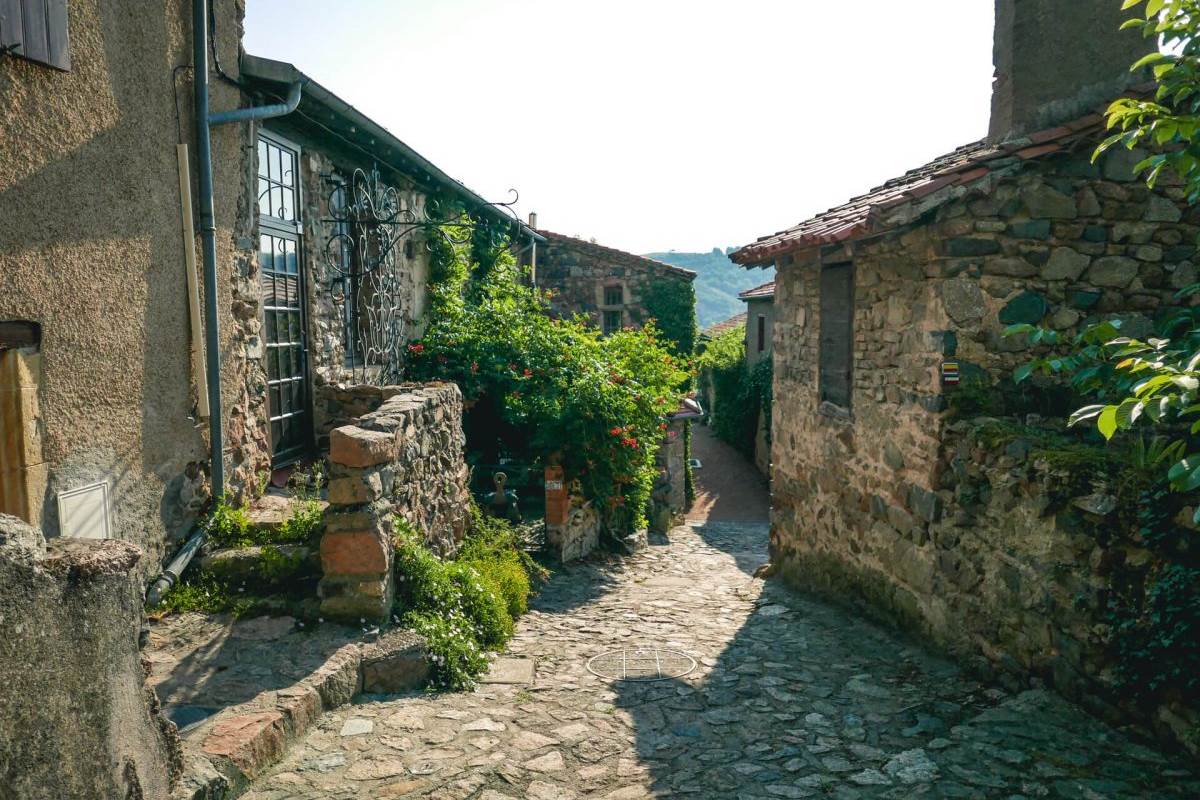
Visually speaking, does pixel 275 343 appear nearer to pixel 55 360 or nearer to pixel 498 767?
pixel 55 360

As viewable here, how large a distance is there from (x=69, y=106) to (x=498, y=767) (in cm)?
376

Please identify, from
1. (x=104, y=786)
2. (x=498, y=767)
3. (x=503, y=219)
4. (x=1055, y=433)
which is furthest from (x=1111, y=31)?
(x=503, y=219)

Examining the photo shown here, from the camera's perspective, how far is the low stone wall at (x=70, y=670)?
190cm

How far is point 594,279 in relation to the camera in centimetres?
1916

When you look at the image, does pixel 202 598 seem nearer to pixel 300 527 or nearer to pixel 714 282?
pixel 300 527

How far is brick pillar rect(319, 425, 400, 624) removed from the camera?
4.72 m

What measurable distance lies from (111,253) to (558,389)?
5.29 meters

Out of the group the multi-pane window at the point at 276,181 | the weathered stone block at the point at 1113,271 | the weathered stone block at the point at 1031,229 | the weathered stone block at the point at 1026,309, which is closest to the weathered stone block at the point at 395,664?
the multi-pane window at the point at 276,181

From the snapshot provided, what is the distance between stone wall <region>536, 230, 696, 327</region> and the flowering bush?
8.46 metres

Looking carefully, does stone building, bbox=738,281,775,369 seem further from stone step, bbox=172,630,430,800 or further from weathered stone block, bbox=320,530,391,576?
stone step, bbox=172,630,430,800

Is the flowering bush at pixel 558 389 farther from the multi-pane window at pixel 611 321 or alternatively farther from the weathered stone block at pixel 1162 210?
the multi-pane window at pixel 611 321

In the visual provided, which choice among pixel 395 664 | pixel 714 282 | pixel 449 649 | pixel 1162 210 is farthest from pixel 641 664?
pixel 714 282

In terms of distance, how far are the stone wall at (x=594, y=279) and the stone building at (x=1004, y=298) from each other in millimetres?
12602

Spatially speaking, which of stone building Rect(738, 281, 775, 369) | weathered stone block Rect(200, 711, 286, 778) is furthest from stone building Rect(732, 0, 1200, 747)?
stone building Rect(738, 281, 775, 369)
